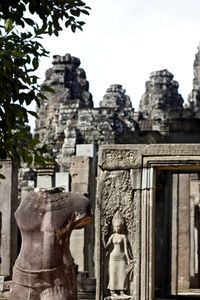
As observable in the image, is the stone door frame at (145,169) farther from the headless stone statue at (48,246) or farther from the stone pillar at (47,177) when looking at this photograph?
the stone pillar at (47,177)

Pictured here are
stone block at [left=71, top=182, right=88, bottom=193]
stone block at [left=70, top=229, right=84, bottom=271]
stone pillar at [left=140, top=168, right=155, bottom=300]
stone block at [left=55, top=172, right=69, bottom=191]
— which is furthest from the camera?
stone block at [left=55, top=172, right=69, bottom=191]

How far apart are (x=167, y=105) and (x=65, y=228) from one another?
939 inches

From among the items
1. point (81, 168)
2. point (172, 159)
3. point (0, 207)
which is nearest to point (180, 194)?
point (81, 168)

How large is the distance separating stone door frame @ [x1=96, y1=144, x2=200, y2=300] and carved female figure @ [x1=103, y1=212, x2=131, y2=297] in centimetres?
17

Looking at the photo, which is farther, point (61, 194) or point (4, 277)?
point (4, 277)

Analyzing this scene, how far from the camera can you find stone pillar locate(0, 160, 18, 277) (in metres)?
20.1

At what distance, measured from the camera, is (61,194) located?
30.7 feet

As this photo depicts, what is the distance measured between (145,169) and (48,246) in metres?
4.30

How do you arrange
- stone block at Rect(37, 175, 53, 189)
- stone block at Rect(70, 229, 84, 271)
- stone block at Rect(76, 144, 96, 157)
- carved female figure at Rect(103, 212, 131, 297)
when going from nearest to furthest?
1. carved female figure at Rect(103, 212, 131, 297)
2. stone block at Rect(70, 229, 84, 271)
3. stone block at Rect(76, 144, 96, 157)
4. stone block at Rect(37, 175, 53, 189)

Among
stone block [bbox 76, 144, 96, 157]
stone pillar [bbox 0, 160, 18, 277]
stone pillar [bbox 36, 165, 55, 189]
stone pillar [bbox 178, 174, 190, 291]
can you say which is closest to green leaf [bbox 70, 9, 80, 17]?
stone pillar [bbox 0, 160, 18, 277]

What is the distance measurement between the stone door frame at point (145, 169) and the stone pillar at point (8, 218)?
701cm

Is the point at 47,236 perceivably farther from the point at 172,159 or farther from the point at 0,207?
the point at 0,207

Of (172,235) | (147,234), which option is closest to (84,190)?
(172,235)

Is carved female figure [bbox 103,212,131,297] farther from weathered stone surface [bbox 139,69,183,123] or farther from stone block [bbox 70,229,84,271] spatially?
weathered stone surface [bbox 139,69,183,123]
